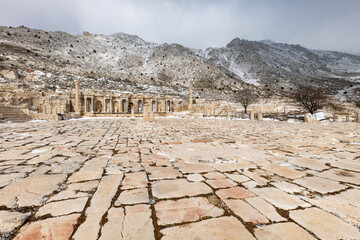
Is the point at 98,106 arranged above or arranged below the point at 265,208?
A: above

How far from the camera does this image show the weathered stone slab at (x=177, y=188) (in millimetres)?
1924

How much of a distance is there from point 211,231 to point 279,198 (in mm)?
953

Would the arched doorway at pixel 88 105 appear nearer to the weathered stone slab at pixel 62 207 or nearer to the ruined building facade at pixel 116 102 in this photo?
the ruined building facade at pixel 116 102

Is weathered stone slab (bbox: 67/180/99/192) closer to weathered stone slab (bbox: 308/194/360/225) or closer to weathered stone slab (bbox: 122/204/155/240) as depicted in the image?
weathered stone slab (bbox: 122/204/155/240)

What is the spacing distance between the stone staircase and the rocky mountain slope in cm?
2246

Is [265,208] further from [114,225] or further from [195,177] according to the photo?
[114,225]

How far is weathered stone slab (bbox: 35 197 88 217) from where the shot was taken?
156 centimetres

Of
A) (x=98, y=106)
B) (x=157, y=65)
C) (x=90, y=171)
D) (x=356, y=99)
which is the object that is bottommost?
(x=90, y=171)

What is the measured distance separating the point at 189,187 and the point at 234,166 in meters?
1.12

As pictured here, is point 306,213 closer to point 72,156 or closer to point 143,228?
point 143,228

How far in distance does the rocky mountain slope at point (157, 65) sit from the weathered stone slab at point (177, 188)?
133 feet

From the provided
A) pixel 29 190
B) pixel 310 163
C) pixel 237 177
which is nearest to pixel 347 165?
pixel 310 163

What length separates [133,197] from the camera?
72.9 inches

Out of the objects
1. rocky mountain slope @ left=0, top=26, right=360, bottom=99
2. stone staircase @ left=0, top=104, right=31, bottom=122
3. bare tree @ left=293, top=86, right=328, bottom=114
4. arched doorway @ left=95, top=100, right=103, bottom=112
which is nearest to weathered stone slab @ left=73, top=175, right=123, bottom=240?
stone staircase @ left=0, top=104, right=31, bottom=122
